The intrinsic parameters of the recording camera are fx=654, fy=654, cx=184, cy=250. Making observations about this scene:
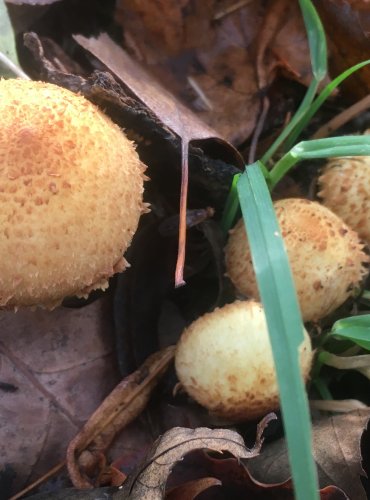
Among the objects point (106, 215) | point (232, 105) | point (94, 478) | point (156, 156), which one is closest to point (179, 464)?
point (94, 478)

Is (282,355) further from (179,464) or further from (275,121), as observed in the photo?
(275,121)

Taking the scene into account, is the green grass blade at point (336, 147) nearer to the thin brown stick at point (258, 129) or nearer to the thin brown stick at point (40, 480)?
the thin brown stick at point (258, 129)

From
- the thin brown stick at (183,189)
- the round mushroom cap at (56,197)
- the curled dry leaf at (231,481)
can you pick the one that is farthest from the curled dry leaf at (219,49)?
the curled dry leaf at (231,481)

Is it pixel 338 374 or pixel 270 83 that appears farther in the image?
pixel 270 83

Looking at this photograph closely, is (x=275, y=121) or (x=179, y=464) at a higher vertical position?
(x=275, y=121)

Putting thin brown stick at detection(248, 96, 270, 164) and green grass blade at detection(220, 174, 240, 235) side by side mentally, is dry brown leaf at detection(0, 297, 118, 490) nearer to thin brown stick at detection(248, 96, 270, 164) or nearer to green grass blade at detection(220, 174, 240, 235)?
green grass blade at detection(220, 174, 240, 235)

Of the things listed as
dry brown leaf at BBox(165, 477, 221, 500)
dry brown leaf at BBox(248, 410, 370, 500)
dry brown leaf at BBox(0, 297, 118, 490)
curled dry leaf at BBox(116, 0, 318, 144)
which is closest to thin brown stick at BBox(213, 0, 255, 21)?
curled dry leaf at BBox(116, 0, 318, 144)
